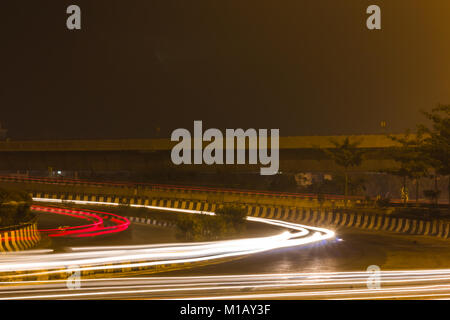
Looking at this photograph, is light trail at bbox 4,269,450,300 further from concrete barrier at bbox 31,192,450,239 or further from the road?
concrete barrier at bbox 31,192,450,239

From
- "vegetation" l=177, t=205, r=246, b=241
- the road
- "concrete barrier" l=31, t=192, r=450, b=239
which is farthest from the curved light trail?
"concrete barrier" l=31, t=192, r=450, b=239

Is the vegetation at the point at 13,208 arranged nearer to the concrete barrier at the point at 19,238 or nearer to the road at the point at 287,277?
the concrete barrier at the point at 19,238

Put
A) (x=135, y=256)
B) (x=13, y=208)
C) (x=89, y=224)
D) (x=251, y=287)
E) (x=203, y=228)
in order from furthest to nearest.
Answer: (x=89, y=224) < (x=203, y=228) < (x=13, y=208) < (x=135, y=256) < (x=251, y=287)

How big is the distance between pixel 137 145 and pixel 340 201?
2856 cm

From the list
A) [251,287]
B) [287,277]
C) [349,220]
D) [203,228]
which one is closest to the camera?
[251,287]

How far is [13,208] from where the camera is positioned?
2269cm

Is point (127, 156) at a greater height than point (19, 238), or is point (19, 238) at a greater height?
point (127, 156)

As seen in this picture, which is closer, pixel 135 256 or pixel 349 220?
pixel 135 256

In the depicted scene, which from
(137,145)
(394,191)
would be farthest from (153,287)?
(394,191)

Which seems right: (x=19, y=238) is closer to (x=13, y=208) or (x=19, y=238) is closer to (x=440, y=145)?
(x=13, y=208)

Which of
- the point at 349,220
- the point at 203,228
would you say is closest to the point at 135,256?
the point at 203,228
